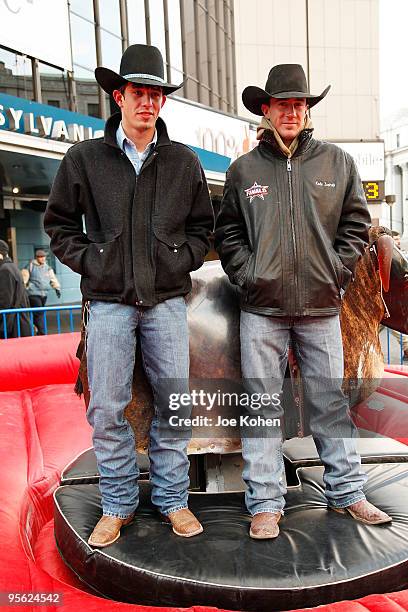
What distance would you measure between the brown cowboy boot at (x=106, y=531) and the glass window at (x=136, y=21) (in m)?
14.9

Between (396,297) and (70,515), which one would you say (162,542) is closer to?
(70,515)

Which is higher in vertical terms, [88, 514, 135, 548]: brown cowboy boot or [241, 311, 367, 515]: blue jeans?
[241, 311, 367, 515]: blue jeans

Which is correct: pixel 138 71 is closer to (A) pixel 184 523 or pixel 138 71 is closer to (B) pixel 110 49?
(A) pixel 184 523

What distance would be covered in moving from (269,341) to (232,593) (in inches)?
37.8

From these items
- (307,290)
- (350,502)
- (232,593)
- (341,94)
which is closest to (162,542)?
(232,593)

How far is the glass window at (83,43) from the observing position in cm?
1277

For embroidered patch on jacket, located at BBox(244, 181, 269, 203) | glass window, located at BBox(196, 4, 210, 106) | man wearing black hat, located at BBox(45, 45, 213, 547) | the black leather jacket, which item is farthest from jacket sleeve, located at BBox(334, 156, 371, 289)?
glass window, located at BBox(196, 4, 210, 106)

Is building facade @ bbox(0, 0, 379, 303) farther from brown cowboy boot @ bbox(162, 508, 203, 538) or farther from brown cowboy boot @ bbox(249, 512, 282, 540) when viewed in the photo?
brown cowboy boot @ bbox(249, 512, 282, 540)

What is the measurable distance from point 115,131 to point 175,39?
16444 millimetres

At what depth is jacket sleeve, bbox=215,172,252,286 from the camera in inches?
97.7

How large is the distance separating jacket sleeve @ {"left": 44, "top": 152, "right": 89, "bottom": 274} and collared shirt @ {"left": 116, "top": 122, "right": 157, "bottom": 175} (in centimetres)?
21

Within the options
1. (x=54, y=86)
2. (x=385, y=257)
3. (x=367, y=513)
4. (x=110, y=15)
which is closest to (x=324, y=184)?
(x=385, y=257)

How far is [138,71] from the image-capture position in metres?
2.34

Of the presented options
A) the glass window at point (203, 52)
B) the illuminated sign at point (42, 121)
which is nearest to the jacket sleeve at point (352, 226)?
the illuminated sign at point (42, 121)
